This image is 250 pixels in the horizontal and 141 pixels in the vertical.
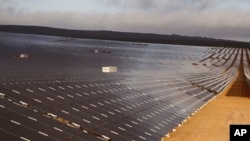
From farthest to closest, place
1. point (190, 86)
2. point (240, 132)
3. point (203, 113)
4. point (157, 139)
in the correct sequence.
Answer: point (190, 86) → point (203, 113) → point (157, 139) → point (240, 132)

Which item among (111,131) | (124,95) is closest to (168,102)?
Result: (124,95)

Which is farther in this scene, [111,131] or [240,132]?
[111,131]

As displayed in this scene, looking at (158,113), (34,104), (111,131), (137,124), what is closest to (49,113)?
(34,104)

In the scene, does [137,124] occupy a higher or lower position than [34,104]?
lower

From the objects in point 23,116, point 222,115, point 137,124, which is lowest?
point 222,115

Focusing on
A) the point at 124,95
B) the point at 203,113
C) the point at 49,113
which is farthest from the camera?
the point at 203,113

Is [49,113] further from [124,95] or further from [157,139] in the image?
[124,95]
